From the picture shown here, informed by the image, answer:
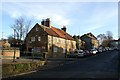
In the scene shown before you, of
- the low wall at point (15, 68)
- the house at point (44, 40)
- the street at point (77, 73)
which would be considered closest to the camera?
the street at point (77, 73)

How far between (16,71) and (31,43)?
44.8 meters

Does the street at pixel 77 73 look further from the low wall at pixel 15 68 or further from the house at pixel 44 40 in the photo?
the house at pixel 44 40

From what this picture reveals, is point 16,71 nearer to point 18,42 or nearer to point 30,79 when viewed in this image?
point 30,79

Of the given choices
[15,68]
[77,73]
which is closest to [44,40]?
[15,68]

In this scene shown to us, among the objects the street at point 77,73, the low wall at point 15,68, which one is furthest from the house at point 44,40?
the low wall at point 15,68

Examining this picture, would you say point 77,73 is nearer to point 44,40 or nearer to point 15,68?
point 15,68

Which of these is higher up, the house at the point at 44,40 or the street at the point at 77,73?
the house at the point at 44,40

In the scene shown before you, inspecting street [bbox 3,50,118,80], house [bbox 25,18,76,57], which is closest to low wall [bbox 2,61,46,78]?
street [bbox 3,50,118,80]

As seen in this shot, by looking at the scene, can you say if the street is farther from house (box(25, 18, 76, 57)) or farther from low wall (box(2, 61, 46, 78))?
house (box(25, 18, 76, 57))

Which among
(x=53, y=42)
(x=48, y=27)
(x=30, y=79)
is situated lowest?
(x=30, y=79)

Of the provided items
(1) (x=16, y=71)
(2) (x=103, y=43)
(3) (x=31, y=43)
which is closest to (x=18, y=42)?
(3) (x=31, y=43)

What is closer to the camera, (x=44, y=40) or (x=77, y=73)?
(x=77, y=73)

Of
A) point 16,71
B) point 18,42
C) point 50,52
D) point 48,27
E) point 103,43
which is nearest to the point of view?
point 16,71

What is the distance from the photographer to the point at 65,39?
2936 inches
